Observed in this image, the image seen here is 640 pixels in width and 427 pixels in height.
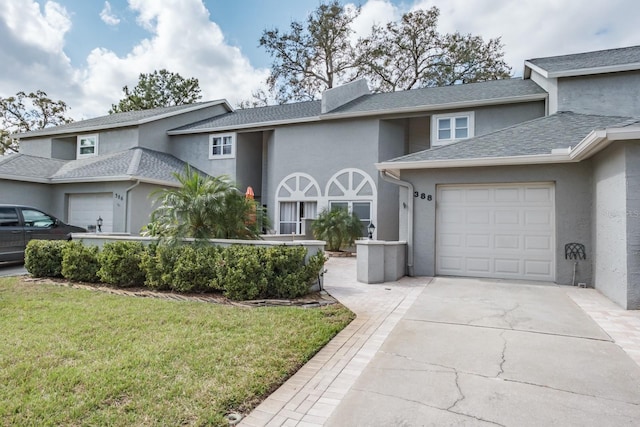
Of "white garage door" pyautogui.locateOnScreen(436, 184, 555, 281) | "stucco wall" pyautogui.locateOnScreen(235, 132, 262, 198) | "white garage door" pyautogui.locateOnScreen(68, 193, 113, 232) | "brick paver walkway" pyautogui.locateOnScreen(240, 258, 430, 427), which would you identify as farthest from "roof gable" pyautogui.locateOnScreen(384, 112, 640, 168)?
"white garage door" pyautogui.locateOnScreen(68, 193, 113, 232)

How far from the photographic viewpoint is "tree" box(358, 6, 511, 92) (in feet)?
87.7

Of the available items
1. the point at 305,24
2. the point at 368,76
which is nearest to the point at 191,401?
the point at 368,76

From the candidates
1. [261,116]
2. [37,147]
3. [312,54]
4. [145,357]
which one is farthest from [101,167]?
[312,54]

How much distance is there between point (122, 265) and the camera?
7801 mm

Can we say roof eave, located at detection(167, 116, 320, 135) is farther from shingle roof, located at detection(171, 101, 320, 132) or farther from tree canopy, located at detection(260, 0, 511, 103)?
tree canopy, located at detection(260, 0, 511, 103)

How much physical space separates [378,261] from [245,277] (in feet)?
11.6

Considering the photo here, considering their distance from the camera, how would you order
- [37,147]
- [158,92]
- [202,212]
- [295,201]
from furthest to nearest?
1. [158,92]
2. [37,147]
3. [295,201]
4. [202,212]

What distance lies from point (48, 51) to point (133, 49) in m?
3.69

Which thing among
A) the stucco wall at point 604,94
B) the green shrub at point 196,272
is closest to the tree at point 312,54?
the stucco wall at point 604,94

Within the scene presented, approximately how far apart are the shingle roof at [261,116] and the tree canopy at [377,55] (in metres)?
11.2

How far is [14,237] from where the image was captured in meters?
10.3

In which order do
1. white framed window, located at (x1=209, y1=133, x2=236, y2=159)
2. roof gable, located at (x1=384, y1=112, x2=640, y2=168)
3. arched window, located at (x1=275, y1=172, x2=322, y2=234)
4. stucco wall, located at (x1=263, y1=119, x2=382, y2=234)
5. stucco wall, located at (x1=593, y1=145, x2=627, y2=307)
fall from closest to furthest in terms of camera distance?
stucco wall, located at (x1=593, y1=145, x2=627, y2=307) < roof gable, located at (x1=384, y1=112, x2=640, y2=168) < stucco wall, located at (x1=263, y1=119, x2=382, y2=234) < arched window, located at (x1=275, y1=172, x2=322, y2=234) < white framed window, located at (x1=209, y1=133, x2=236, y2=159)

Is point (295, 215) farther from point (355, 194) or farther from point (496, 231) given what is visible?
point (496, 231)

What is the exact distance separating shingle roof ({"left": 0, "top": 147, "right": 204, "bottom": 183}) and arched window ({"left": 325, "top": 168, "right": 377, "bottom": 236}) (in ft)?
22.3
